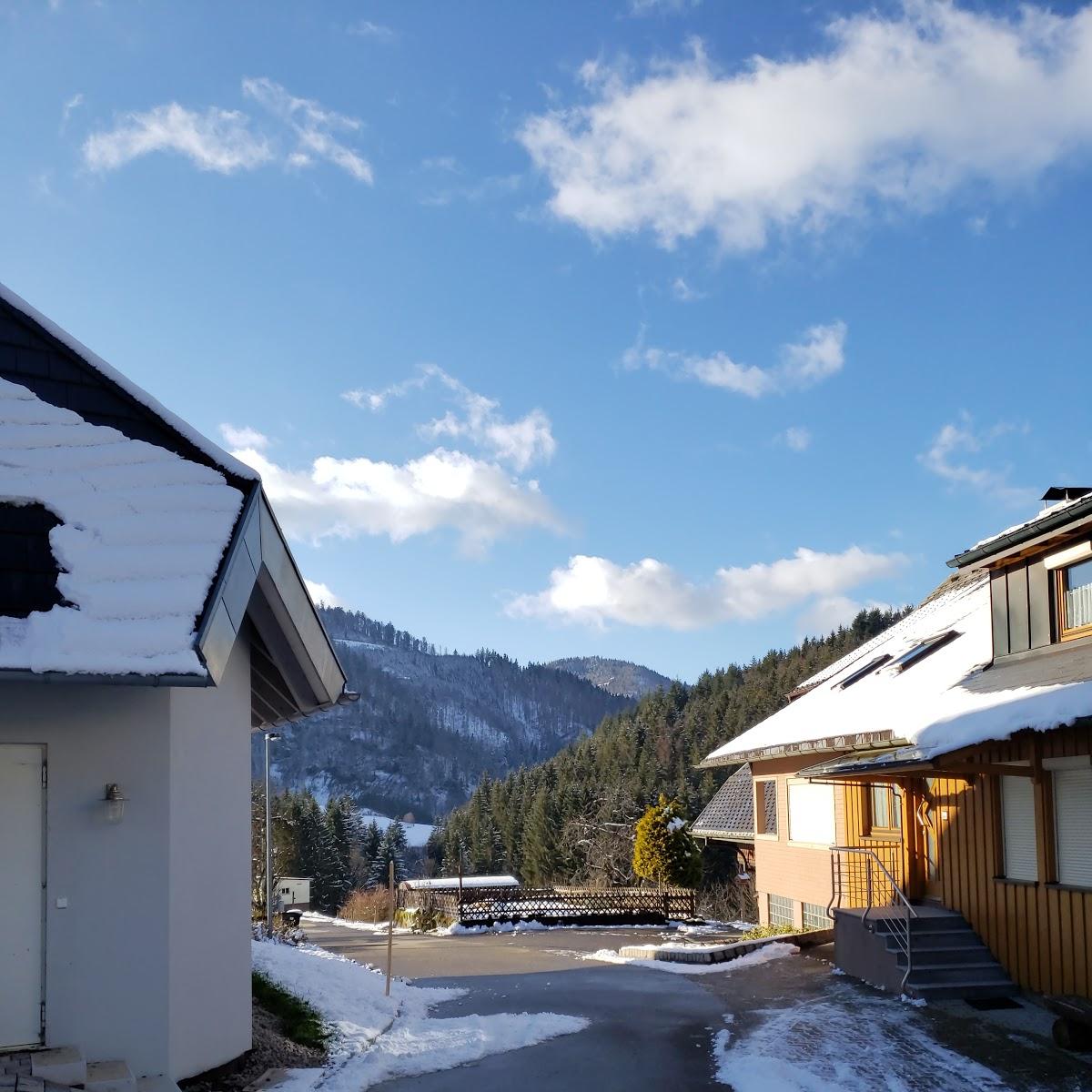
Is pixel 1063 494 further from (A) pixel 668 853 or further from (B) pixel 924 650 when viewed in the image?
(A) pixel 668 853

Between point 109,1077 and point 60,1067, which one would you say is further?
point 109,1077

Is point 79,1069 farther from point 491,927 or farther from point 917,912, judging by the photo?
point 491,927

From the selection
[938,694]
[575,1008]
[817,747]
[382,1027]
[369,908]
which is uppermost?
[938,694]

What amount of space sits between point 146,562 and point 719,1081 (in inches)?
243

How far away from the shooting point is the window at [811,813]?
1825 centimetres

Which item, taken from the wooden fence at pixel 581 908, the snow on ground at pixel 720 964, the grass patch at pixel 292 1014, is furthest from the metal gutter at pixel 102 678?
the wooden fence at pixel 581 908

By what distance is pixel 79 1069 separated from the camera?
Answer: 21.6 feet

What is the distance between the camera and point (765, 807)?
2195cm

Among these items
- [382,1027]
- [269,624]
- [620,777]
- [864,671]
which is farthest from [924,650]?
[620,777]

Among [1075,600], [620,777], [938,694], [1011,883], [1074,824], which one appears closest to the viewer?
[1074,824]

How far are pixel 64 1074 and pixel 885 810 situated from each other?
42.3 feet

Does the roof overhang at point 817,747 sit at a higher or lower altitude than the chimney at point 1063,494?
lower

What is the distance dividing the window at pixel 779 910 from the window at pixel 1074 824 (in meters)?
9.21

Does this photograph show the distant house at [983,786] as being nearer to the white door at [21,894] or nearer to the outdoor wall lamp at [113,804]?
→ the outdoor wall lamp at [113,804]
